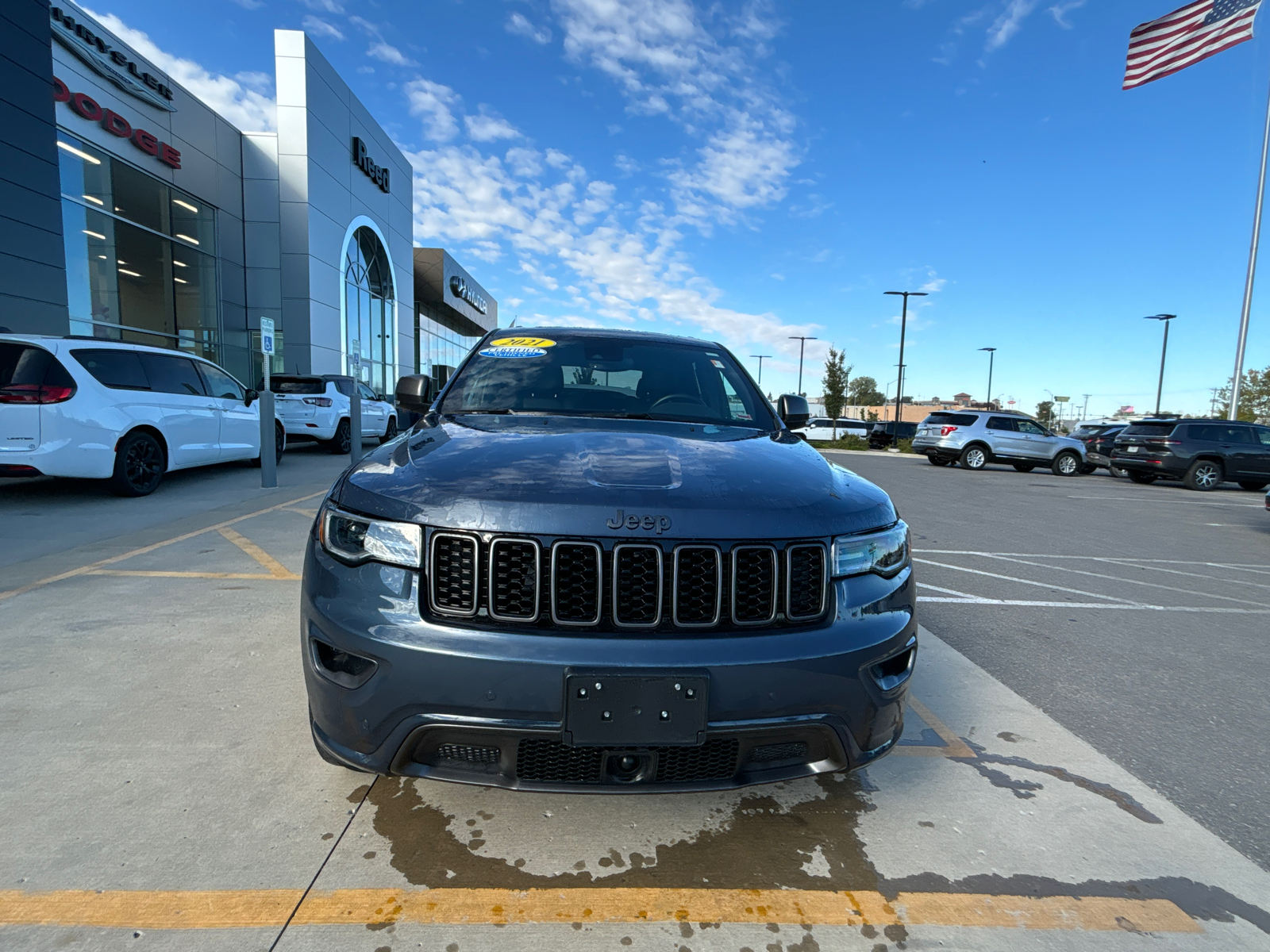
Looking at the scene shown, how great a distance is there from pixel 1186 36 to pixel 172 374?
2173 cm

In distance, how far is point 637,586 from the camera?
164cm

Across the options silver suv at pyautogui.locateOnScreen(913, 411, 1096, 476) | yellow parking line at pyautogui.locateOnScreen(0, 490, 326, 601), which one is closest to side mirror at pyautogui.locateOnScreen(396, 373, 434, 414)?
yellow parking line at pyautogui.locateOnScreen(0, 490, 326, 601)

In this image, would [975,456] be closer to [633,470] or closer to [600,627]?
[633,470]

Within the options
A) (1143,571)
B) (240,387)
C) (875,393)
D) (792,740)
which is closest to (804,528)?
(792,740)

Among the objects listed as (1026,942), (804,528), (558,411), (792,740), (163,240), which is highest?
(163,240)

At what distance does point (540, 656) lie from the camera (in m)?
1.54

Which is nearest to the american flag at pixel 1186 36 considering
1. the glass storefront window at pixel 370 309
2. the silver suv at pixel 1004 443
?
the silver suv at pixel 1004 443

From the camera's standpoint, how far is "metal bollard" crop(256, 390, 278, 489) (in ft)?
27.4

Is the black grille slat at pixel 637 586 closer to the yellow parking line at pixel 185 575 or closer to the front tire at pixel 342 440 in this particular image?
the yellow parking line at pixel 185 575

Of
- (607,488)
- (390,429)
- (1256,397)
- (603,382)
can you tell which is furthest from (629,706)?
(1256,397)

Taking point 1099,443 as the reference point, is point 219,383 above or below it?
above

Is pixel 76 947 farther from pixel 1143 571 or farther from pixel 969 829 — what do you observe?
pixel 1143 571

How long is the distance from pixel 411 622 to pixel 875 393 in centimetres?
10817

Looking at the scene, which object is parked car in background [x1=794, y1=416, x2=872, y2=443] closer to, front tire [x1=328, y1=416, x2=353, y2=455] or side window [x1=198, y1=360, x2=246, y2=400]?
front tire [x1=328, y1=416, x2=353, y2=455]
